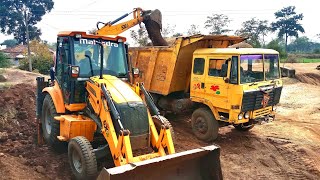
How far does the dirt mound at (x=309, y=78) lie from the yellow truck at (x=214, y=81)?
11543 millimetres

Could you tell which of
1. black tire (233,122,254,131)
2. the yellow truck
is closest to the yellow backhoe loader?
the yellow truck

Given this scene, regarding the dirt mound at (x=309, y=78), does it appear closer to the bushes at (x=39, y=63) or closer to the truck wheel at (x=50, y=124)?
the truck wheel at (x=50, y=124)

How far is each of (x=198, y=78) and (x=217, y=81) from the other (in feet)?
2.28

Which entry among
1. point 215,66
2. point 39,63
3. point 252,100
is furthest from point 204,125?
point 39,63

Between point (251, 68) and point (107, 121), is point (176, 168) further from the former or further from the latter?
point (251, 68)

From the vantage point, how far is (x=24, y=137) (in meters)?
7.63

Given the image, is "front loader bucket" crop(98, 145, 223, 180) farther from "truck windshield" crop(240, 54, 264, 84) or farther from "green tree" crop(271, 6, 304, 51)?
"green tree" crop(271, 6, 304, 51)

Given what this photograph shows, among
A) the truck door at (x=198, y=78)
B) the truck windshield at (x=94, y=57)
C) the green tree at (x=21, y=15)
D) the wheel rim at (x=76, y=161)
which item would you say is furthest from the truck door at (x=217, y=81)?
the green tree at (x=21, y=15)

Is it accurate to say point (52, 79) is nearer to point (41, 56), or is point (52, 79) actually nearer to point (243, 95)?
point (243, 95)

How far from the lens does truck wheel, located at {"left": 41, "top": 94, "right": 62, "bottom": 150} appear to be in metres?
6.41

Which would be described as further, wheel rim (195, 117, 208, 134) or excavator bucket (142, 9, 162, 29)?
excavator bucket (142, 9, 162, 29)

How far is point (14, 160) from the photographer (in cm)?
608

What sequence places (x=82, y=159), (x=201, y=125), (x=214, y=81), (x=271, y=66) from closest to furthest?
(x=82, y=159) → (x=214, y=81) → (x=271, y=66) → (x=201, y=125)

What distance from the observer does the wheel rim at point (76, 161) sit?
207 inches
